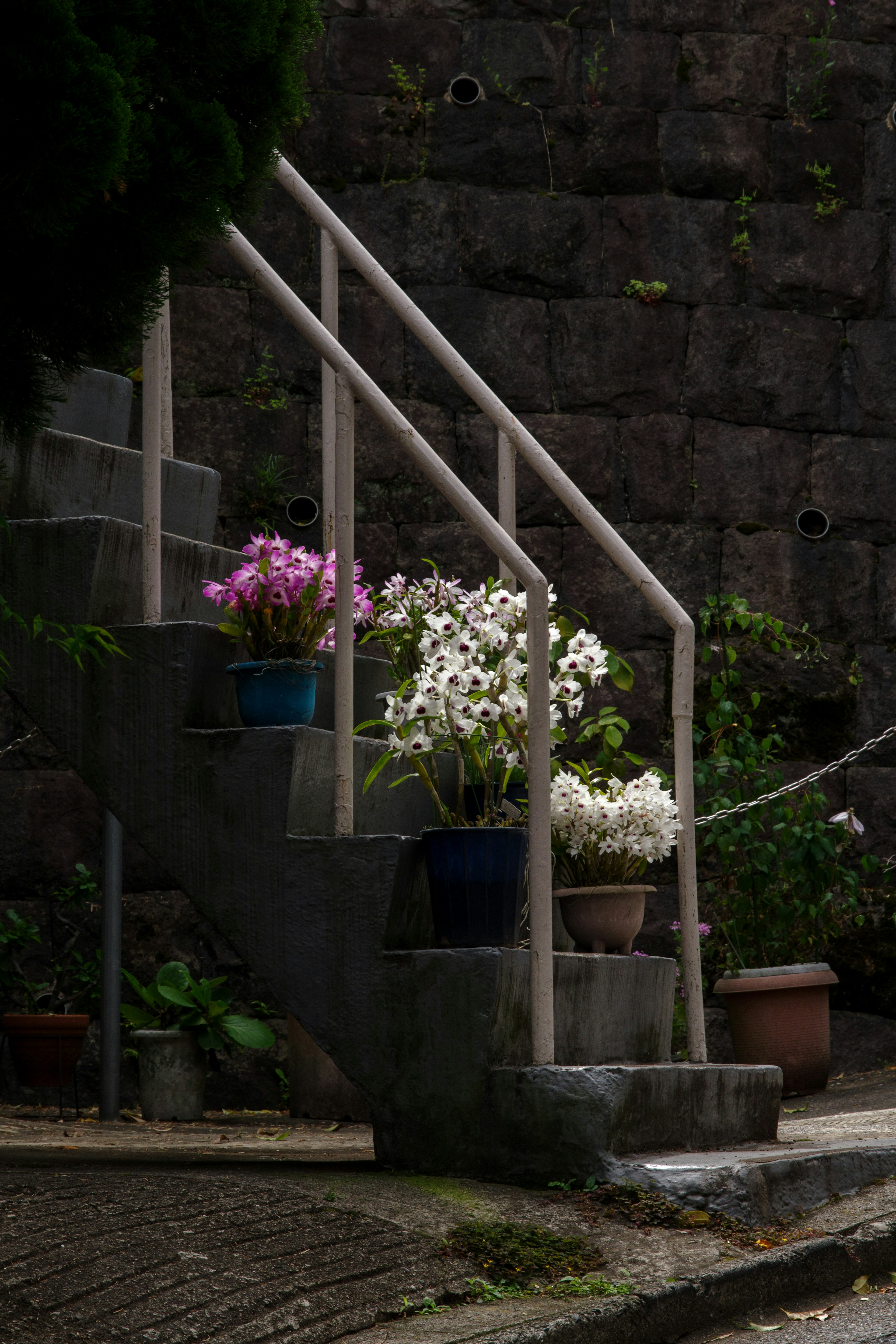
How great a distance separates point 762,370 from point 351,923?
351 cm

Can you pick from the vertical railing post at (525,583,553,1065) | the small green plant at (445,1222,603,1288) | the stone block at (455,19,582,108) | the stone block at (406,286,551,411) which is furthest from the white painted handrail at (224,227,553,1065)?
the stone block at (455,19,582,108)

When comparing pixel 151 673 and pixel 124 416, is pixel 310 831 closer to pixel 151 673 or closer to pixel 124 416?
pixel 151 673

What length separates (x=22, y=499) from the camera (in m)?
3.28

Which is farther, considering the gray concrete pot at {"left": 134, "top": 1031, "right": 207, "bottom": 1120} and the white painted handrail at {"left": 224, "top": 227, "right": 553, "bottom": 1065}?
the gray concrete pot at {"left": 134, "top": 1031, "right": 207, "bottom": 1120}

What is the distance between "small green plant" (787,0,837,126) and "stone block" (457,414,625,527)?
1.46m

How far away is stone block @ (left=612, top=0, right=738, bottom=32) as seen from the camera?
5676 millimetres

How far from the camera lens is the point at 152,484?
2994mm

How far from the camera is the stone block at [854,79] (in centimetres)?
572

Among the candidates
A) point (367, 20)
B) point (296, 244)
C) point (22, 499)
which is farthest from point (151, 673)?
point (367, 20)

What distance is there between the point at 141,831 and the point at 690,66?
163 inches

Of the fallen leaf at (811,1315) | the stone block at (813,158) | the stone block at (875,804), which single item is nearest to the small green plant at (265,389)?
the stone block at (813,158)

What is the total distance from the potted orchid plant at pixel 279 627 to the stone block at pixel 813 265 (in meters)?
3.17

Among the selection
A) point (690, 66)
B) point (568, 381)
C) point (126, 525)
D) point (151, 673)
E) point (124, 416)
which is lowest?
point (151, 673)

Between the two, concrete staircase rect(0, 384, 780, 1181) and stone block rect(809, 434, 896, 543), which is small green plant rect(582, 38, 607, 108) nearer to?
stone block rect(809, 434, 896, 543)
